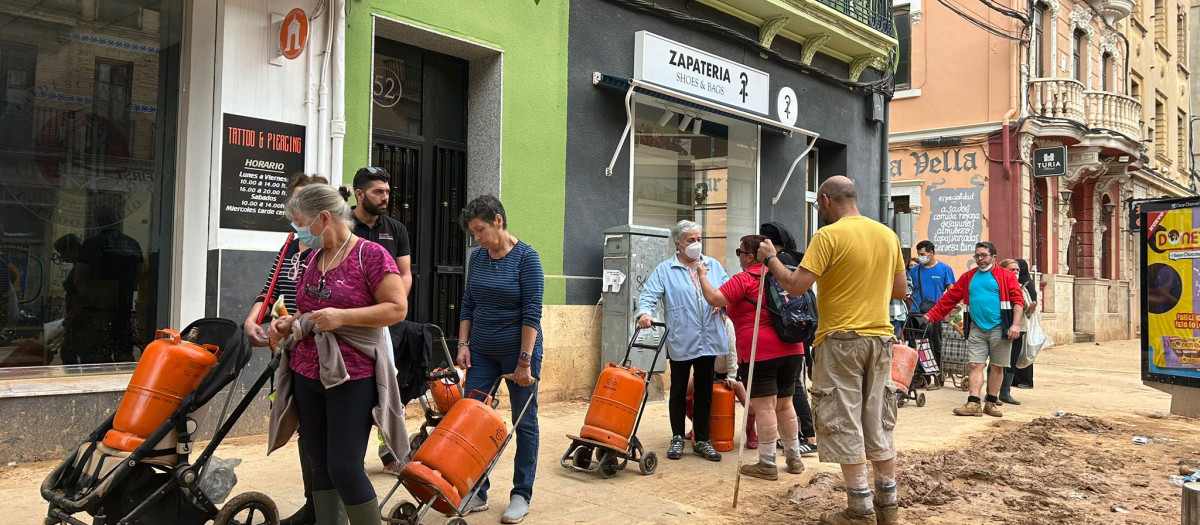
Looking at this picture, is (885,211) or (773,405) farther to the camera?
(885,211)

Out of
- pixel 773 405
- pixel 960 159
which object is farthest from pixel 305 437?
pixel 960 159

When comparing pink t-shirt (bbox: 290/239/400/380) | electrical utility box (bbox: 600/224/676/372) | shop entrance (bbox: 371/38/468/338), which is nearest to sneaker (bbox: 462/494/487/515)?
pink t-shirt (bbox: 290/239/400/380)

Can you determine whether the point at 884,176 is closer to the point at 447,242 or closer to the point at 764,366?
the point at 447,242

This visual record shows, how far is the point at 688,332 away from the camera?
264 inches

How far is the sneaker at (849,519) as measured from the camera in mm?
4898

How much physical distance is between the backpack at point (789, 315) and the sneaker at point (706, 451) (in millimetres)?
1154

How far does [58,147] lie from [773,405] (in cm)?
561

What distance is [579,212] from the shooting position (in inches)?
394

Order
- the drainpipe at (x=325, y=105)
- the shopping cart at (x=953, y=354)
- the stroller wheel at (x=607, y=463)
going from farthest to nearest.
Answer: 1. the shopping cart at (x=953, y=354)
2. the drainpipe at (x=325, y=105)
3. the stroller wheel at (x=607, y=463)

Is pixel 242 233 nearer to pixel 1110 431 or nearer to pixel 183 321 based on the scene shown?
pixel 183 321

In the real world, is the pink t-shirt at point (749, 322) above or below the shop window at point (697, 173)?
below

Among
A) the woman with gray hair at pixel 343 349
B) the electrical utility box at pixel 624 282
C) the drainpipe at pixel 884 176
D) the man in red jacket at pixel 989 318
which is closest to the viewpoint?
the woman with gray hair at pixel 343 349

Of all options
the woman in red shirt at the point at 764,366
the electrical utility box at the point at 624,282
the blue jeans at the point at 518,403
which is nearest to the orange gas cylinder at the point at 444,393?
the blue jeans at the point at 518,403

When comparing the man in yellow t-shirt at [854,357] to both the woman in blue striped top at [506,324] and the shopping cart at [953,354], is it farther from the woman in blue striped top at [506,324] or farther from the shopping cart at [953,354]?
the shopping cart at [953,354]
